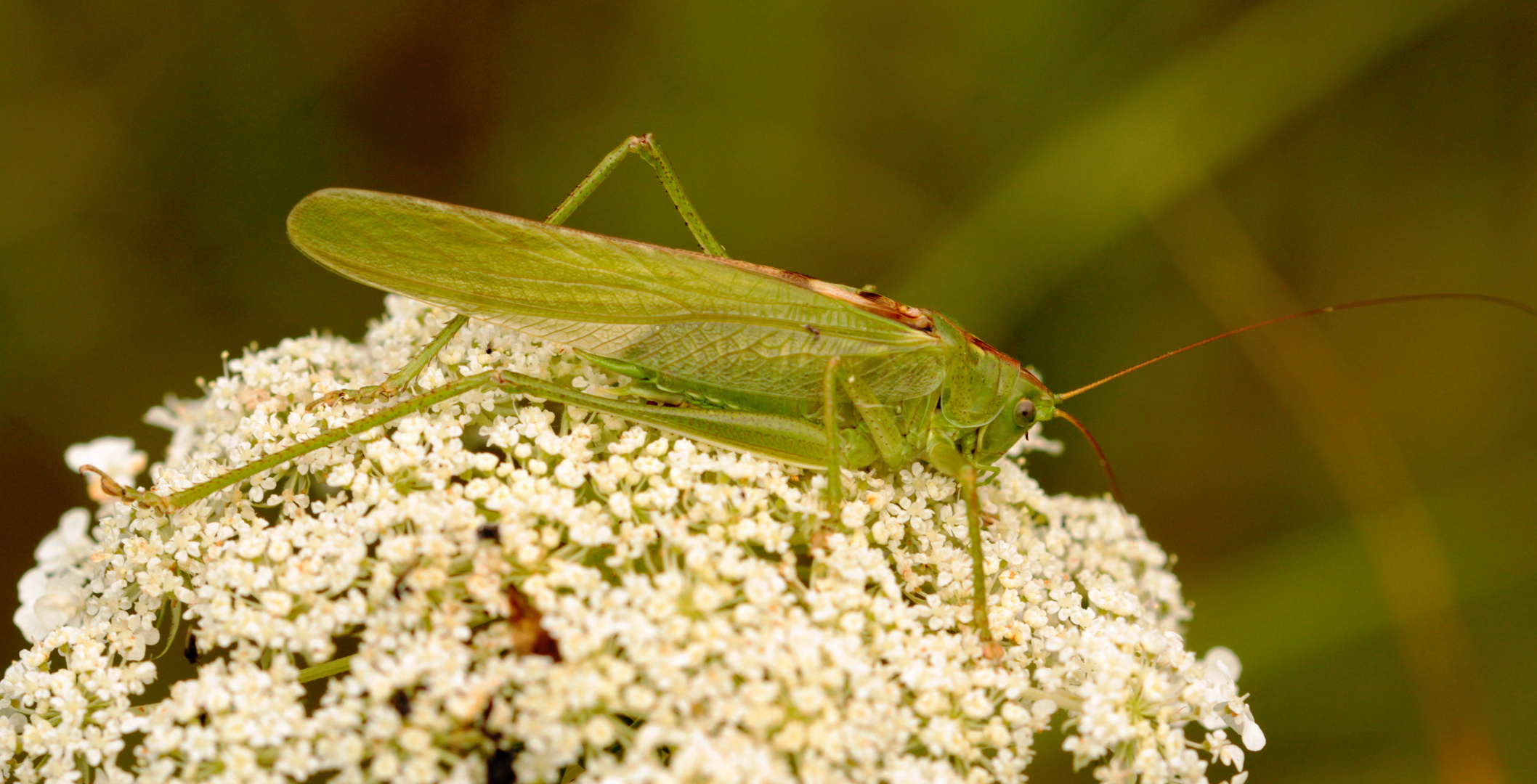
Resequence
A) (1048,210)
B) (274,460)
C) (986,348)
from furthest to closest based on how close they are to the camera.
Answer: (1048,210) → (986,348) → (274,460)

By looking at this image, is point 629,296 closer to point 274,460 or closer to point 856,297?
point 856,297

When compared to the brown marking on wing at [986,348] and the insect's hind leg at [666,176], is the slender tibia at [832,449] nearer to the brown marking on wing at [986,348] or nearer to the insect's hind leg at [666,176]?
the brown marking on wing at [986,348]

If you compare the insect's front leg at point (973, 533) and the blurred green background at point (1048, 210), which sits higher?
the blurred green background at point (1048, 210)

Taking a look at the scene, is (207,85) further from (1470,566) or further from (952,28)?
(1470,566)

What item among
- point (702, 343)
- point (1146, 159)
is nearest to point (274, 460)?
point (702, 343)

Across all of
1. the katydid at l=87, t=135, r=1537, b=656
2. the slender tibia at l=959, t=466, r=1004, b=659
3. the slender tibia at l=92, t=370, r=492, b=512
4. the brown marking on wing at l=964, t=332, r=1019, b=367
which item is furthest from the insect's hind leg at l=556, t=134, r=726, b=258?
the slender tibia at l=959, t=466, r=1004, b=659

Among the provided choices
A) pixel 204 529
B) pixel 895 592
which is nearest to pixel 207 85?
pixel 204 529

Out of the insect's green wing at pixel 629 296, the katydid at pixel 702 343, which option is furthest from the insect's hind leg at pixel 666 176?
the insect's green wing at pixel 629 296
